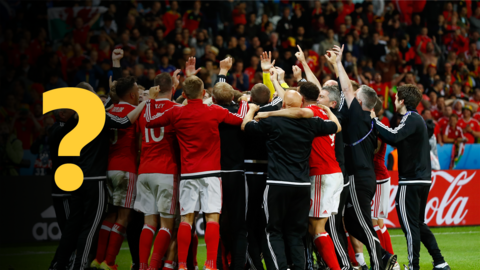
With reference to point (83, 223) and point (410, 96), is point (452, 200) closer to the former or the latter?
point (410, 96)

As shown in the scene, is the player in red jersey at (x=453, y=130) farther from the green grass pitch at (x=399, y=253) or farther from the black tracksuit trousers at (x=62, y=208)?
the black tracksuit trousers at (x=62, y=208)

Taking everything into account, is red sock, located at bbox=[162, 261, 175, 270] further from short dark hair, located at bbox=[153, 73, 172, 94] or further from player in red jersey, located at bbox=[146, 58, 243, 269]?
short dark hair, located at bbox=[153, 73, 172, 94]

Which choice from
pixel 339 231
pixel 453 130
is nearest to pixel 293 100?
pixel 339 231

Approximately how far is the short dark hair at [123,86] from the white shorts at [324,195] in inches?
107

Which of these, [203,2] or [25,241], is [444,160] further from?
[25,241]

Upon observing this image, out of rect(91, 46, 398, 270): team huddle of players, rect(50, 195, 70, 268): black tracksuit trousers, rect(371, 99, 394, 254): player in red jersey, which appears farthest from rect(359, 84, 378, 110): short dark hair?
rect(50, 195, 70, 268): black tracksuit trousers

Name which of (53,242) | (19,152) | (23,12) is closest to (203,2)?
(23,12)

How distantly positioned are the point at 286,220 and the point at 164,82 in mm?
2371

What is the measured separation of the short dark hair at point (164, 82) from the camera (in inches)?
285

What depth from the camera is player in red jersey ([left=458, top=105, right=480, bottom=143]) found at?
15.5 meters

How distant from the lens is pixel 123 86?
24.6 feet


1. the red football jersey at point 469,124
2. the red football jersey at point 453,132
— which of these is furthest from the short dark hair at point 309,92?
the red football jersey at point 469,124

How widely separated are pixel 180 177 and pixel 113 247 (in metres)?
1.38

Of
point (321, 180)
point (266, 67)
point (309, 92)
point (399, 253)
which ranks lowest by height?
point (399, 253)
